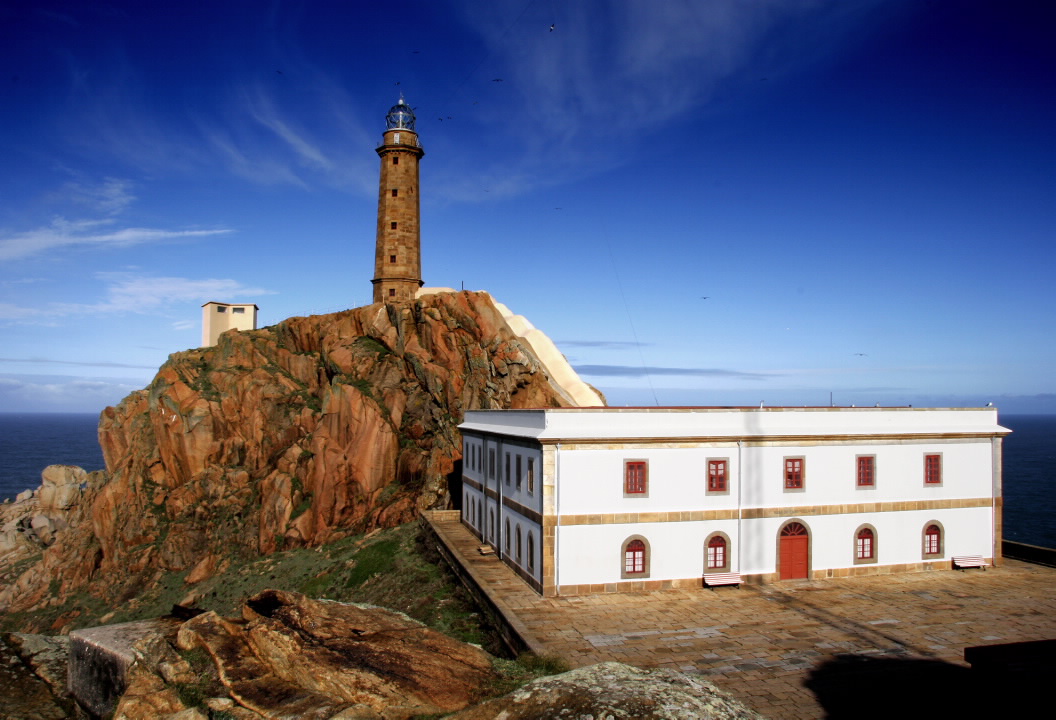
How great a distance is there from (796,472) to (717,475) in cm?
334

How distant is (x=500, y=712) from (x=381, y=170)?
51.1 metres

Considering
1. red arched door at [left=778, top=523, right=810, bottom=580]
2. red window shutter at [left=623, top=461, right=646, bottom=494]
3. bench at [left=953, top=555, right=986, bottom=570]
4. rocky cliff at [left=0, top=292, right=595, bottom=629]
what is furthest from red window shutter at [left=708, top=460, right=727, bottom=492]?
rocky cliff at [left=0, top=292, right=595, bottom=629]

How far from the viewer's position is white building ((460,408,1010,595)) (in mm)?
26062

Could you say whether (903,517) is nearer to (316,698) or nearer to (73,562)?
(316,698)

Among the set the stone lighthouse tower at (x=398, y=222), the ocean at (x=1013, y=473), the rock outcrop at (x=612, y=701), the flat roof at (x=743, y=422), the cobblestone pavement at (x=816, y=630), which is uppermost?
the stone lighthouse tower at (x=398, y=222)

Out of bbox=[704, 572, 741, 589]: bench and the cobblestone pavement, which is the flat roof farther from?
the cobblestone pavement

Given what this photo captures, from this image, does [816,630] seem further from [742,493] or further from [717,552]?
[742,493]

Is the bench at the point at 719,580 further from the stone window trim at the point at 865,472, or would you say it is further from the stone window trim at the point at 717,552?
the stone window trim at the point at 865,472

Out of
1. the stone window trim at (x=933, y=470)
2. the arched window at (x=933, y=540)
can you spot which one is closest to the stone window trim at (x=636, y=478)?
the stone window trim at (x=933, y=470)

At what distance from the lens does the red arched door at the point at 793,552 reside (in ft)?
90.3

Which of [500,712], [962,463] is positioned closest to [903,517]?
[962,463]

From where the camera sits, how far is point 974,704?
15.9 metres

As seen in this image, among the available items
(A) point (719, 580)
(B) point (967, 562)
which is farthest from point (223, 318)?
(B) point (967, 562)

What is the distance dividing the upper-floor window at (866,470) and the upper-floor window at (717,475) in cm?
581
